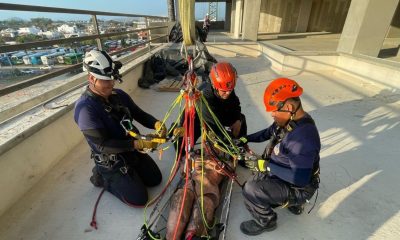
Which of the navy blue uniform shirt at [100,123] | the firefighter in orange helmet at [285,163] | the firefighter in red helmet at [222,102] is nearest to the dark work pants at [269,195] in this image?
the firefighter in orange helmet at [285,163]

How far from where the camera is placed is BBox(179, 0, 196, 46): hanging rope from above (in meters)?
2.38

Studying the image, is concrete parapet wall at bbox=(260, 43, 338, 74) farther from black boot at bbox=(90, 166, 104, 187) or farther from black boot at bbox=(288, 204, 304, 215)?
black boot at bbox=(90, 166, 104, 187)

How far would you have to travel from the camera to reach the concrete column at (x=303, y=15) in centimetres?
1283

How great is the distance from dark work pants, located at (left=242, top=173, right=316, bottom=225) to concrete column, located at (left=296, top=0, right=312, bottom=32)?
1389cm

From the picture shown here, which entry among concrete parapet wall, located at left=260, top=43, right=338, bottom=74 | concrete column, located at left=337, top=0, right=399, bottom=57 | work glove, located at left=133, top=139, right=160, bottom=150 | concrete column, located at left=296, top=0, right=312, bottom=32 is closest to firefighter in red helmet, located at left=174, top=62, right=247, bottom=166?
work glove, located at left=133, top=139, right=160, bottom=150

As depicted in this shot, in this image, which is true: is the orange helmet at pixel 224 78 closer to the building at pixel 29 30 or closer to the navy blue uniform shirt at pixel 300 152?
the navy blue uniform shirt at pixel 300 152

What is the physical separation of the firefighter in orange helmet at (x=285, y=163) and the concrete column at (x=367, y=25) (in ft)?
17.8

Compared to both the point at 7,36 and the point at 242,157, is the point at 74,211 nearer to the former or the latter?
the point at 242,157

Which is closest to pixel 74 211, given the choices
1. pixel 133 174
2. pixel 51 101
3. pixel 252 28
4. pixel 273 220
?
pixel 133 174

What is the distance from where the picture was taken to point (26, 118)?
2.40 meters

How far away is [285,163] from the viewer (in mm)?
1703

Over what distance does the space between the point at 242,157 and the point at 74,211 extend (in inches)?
61.3

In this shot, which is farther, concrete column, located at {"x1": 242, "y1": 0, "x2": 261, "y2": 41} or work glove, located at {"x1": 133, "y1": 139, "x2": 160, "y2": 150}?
concrete column, located at {"x1": 242, "y1": 0, "x2": 261, "y2": 41}

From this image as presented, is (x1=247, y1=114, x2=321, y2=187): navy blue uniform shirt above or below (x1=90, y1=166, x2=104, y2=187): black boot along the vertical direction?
above
